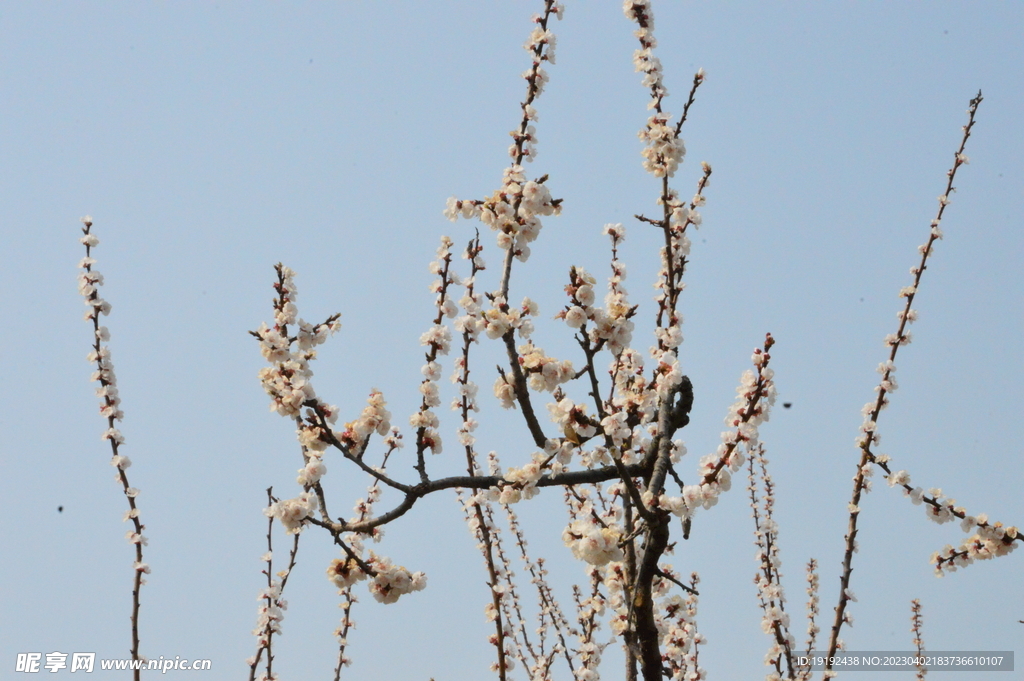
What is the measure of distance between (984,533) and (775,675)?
231 cm

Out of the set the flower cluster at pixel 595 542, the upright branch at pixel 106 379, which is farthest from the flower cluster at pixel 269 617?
the flower cluster at pixel 595 542

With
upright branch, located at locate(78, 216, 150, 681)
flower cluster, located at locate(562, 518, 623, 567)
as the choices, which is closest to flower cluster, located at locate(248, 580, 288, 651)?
upright branch, located at locate(78, 216, 150, 681)

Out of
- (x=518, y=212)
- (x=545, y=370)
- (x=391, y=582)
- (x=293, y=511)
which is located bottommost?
(x=391, y=582)

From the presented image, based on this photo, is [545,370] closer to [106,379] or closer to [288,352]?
[288,352]

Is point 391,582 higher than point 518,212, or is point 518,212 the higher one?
point 518,212

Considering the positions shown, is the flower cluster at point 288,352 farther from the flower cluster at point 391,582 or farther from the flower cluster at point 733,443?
the flower cluster at point 733,443

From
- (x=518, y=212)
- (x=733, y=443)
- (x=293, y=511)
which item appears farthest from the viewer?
(x=518, y=212)

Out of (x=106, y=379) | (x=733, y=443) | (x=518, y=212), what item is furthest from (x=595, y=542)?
(x=106, y=379)

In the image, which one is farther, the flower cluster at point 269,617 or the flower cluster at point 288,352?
the flower cluster at point 269,617

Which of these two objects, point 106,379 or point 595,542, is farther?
point 106,379

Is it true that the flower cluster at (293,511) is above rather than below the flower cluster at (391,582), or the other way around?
above

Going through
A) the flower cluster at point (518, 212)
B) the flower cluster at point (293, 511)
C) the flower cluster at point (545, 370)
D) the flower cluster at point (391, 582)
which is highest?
the flower cluster at point (518, 212)

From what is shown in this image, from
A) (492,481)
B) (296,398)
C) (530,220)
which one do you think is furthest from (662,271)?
(296,398)

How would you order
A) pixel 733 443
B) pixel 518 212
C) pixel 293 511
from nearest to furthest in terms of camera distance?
pixel 733 443 < pixel 293 511 < pixel 518 212
